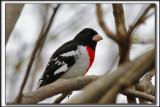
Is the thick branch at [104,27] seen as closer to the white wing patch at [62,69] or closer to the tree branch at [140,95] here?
the tree branch at [140,95]

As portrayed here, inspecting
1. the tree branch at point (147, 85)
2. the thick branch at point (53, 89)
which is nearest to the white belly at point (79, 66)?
the thick branch at point (53, 89)

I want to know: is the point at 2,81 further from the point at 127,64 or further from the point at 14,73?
the point at 14,73

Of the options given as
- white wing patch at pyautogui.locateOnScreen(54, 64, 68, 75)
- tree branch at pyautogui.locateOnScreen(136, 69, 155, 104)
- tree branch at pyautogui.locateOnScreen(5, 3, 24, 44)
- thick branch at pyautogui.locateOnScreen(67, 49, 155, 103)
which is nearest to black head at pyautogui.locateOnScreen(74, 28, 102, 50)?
white wing patch at pyautogui.locateOnScreen(54, 64, 68, 75)

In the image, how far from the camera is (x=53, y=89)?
2410mm

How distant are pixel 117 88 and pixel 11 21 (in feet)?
4.33

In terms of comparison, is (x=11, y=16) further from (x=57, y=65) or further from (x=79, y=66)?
(x=79, y=66)

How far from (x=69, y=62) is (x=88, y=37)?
54cm

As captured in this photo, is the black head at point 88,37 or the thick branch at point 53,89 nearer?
the thick branch at point 53,89

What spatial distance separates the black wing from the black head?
0.75ft

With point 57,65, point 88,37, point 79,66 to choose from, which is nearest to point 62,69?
point 57,65

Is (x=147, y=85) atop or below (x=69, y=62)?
below

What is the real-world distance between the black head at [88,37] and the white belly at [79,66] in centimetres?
26

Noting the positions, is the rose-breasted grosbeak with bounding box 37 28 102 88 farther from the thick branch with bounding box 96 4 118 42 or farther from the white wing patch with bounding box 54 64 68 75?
the thick branch with bounding box 96 4 118 42

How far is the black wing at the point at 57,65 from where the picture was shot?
307 centimetres
